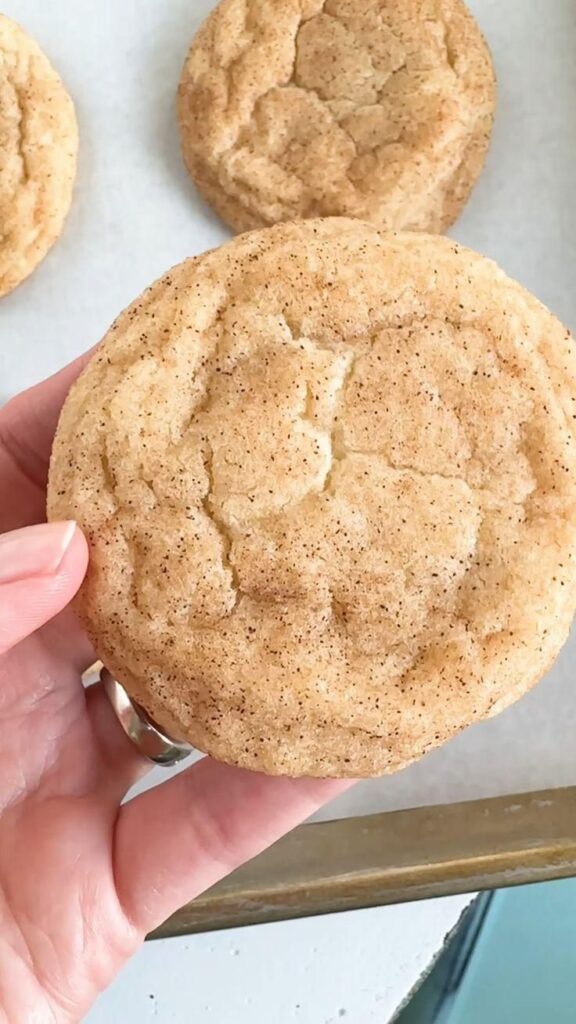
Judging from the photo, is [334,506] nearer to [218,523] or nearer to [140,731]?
[218,523]

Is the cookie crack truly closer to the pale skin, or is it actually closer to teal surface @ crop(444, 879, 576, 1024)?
the pale skin

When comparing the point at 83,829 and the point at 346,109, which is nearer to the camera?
the point at 83,829

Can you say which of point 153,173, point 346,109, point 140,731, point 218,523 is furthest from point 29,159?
point 218,523

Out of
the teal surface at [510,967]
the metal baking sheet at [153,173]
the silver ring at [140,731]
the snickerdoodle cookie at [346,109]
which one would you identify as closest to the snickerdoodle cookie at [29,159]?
the metal baking sheet at [153,173]

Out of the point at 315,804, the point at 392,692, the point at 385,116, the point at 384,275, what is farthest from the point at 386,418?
the point at 385,116

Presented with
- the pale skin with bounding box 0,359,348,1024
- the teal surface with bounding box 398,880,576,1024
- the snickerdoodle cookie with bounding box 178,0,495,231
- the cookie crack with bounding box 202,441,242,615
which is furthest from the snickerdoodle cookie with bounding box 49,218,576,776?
the teal surface with bounding box 398,880,576,1024

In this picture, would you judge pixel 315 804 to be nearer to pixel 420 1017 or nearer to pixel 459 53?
pixel 420 1017
